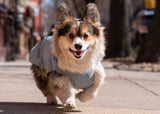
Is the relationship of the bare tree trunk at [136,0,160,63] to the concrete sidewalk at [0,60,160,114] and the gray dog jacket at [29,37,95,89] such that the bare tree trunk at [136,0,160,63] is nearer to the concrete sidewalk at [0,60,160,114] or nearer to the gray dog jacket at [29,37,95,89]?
the concrete sidewalk at [0,60,160,114]

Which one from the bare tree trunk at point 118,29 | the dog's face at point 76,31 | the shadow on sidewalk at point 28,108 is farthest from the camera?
the bare tree trunk at point 118,29

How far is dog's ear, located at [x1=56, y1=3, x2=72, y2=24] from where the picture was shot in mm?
5809

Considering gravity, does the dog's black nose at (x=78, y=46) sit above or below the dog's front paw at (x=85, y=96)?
above

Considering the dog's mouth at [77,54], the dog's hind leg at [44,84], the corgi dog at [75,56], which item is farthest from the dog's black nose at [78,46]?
the dog's hind leg at [44,84]

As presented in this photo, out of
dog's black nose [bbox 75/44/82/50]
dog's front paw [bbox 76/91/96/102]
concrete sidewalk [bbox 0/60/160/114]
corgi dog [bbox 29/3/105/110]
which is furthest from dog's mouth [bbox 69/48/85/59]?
concrete sidewalk [bbox 0/60/160/114]

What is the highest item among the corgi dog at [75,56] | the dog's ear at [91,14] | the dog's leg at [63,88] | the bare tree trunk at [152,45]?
the dog's ear at [91,14]

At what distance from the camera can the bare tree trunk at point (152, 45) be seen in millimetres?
16469

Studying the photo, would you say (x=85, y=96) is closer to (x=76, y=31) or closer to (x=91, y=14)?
(x=76, y=31)

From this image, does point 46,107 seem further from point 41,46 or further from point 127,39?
point 127,39

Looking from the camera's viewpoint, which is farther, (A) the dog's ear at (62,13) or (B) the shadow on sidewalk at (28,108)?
(A) the dog's ear at (62,13)

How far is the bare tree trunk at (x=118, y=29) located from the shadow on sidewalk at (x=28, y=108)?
17736 millimetres

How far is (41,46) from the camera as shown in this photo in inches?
262

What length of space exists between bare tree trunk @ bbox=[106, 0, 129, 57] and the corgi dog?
1808cm

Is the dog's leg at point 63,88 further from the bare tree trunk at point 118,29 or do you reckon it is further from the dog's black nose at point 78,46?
the bare tree trunk at point 118,29
